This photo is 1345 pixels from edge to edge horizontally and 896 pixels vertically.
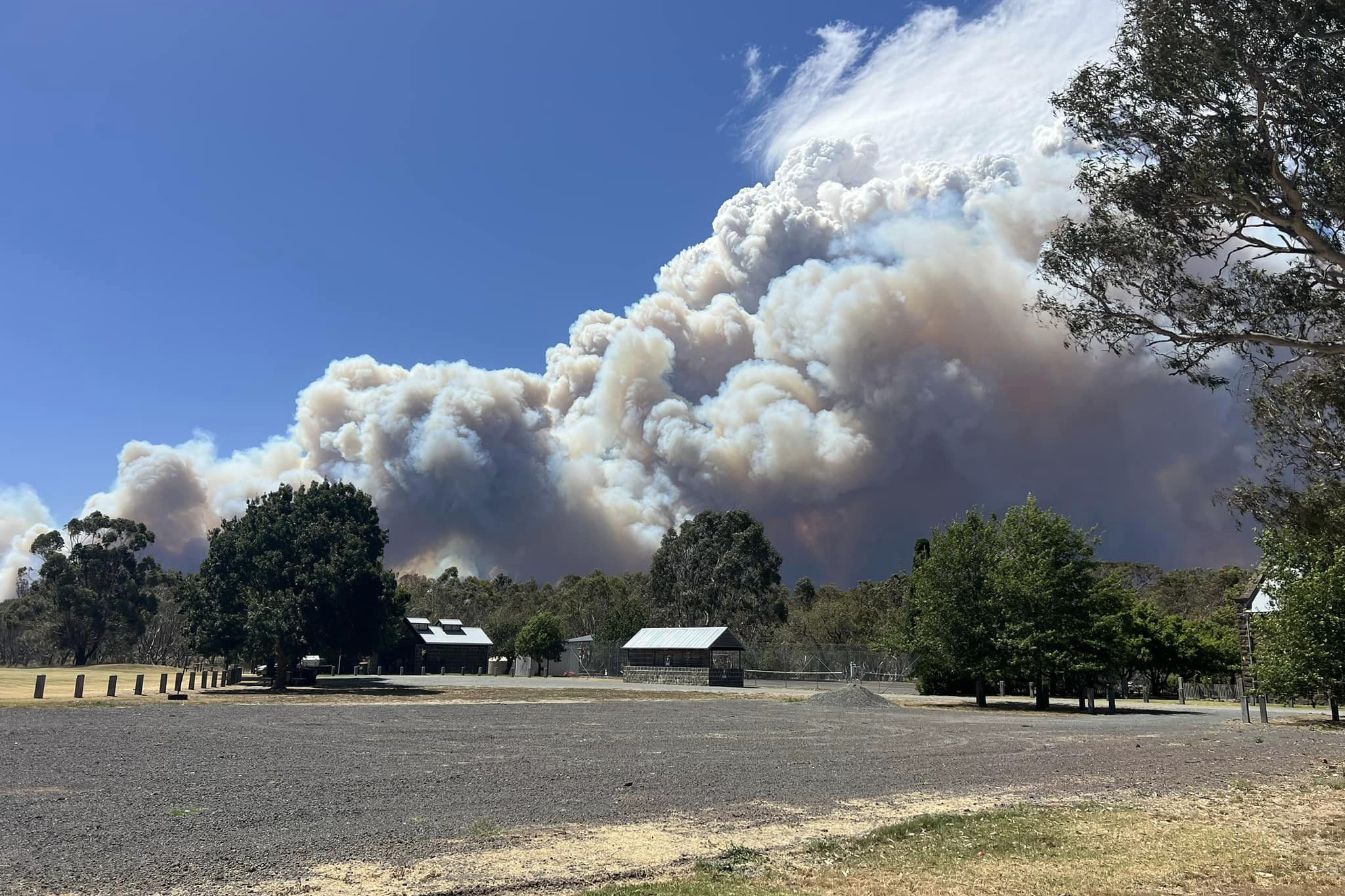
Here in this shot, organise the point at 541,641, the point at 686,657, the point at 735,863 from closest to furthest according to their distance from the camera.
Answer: the point at 735,863, the point at 686,657, the point at 541,641

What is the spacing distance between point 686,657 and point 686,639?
167 centimetres

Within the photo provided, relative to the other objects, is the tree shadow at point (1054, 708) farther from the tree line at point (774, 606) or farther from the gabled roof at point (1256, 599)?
the gabled roof at point (1256, 599)

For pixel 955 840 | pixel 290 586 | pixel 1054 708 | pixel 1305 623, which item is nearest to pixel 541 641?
pixel 290 586

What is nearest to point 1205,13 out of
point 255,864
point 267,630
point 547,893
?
point 547,893

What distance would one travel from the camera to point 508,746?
22.4 meters

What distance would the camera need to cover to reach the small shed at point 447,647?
103875 mm

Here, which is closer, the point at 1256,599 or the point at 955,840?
the point at 955,840

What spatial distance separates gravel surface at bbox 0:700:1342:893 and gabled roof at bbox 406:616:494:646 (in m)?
72.7

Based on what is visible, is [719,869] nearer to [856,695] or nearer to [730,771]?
[730,771]

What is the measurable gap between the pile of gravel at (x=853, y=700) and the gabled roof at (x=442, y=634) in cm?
6824

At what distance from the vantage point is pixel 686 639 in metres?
81.6

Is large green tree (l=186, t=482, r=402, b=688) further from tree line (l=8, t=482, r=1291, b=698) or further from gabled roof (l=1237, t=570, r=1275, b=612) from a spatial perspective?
gabled roof (l=1237, t=570, r=1275, b=612)

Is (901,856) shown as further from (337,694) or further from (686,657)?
(686,657)

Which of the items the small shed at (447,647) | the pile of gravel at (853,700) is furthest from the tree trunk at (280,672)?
the small shed at (447,647)
